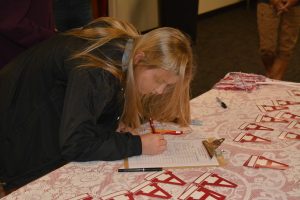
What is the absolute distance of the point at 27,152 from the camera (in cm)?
138

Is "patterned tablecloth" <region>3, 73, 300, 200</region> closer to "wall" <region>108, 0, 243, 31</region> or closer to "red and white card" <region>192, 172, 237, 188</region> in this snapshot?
"red and white card" <region>192, 172, 237, 188</region>

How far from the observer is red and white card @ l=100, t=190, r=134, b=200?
1.04 metres

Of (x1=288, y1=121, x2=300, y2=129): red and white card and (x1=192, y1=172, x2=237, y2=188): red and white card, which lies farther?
(x1=288, y1=121, x2=300, y2=129): red and white card

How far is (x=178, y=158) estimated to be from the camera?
125 centimetres

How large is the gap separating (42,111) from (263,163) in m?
0.71

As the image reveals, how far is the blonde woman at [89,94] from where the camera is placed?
1.19m

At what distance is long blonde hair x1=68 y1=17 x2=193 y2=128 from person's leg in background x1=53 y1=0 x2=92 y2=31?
1.30 metres

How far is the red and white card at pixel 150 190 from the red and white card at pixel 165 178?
0.08 feet

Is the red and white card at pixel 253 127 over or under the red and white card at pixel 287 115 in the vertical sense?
under

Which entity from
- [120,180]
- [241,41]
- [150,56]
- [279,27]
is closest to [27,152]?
[120,180]

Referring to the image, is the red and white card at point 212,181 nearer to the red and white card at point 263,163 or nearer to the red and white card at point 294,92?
the red and white card at point 263,163

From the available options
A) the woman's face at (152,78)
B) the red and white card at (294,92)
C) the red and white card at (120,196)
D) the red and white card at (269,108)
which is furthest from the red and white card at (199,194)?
the red and white card at (294,92)

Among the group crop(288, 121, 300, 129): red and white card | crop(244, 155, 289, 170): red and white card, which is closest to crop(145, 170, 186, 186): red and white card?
crop(244, 155, 289, 170): red and white card

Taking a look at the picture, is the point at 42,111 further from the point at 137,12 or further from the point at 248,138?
the point at 137,12
